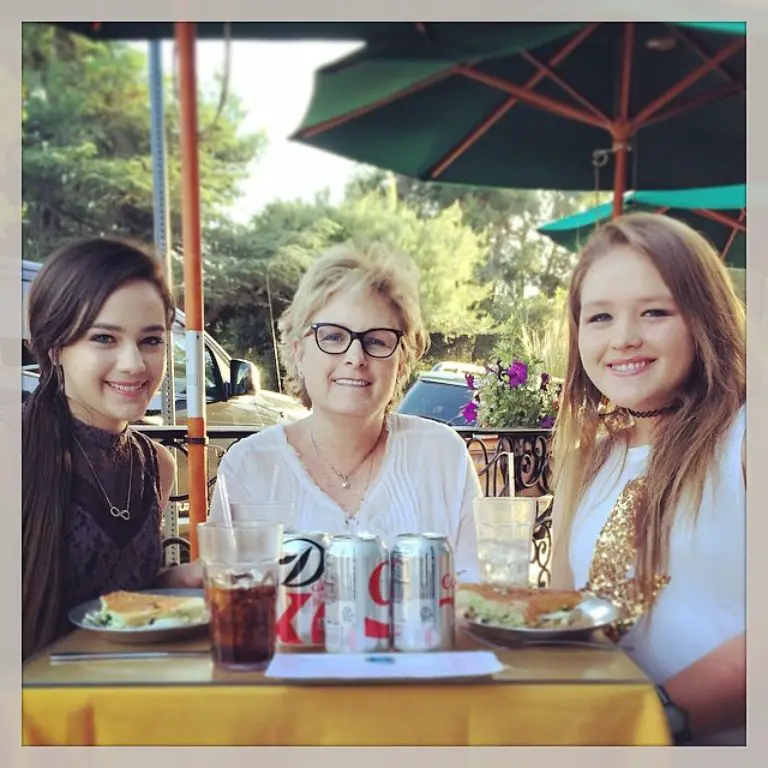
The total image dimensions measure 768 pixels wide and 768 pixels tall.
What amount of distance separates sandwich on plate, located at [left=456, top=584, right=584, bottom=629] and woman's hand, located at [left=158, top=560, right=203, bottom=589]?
620mm

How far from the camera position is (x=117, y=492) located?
190 centimetres

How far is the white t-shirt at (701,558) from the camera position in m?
1.78

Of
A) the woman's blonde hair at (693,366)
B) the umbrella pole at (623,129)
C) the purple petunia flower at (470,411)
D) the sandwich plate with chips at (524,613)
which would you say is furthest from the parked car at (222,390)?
the umbrella pole at (623,129)

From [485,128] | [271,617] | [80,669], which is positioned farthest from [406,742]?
[485,128]

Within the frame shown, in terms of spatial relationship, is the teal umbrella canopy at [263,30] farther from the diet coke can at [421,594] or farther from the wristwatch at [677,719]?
the wristwatch at [677,719]

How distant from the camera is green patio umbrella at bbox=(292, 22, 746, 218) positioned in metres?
1.83

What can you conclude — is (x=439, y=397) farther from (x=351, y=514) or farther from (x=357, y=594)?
(x=357, y=594)

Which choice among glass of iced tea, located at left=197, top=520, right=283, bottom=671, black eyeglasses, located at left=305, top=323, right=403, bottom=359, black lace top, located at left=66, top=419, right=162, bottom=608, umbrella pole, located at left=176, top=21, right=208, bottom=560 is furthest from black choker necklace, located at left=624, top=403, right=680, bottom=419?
black lace top, located at left=66, top=419, right=162, bottom=608

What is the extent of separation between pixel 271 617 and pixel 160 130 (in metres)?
1.14

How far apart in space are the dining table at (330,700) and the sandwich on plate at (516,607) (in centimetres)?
4

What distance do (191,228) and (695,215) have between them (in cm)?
117

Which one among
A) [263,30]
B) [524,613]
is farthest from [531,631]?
[263,30]

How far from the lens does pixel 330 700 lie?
1.43m

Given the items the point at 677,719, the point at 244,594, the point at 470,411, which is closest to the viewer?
the point at 244,594
